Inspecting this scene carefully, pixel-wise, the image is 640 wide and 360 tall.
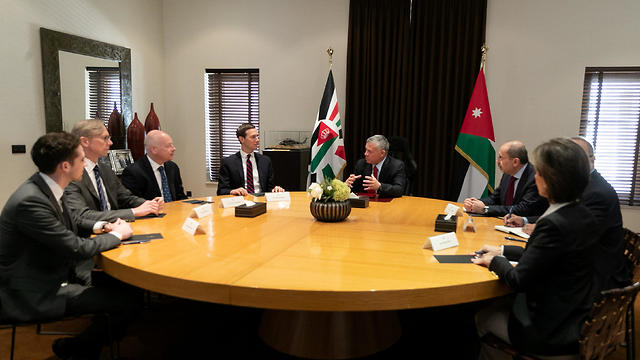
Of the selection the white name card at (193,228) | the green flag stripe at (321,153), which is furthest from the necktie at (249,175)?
the white name card at (193,228)

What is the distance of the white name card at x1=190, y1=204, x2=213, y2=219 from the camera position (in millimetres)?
2936

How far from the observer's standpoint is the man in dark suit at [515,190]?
10.3ft

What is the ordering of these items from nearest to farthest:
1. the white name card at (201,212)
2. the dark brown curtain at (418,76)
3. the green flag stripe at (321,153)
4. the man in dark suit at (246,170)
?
the white name card at (201,212) < the man in dark suit at (246,170) < the dark brown curtain at (418,76) < the green flag stripe at (321,153)

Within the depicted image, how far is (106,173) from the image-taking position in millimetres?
3082

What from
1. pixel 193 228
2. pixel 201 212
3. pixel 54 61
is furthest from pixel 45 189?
pixel 54 61

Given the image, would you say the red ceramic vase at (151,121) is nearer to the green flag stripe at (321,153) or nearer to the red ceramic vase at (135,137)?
the red ceramic vase at (135,137)

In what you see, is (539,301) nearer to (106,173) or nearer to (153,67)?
(106,173)

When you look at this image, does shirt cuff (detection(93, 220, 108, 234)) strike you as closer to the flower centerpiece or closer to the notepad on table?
the flower centerpiece

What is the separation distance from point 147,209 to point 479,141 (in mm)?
3576

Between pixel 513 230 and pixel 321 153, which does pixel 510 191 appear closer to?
pixel 513 230

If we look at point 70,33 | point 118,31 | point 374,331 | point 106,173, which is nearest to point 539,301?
A: point 374,331

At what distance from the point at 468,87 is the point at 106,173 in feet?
13.2

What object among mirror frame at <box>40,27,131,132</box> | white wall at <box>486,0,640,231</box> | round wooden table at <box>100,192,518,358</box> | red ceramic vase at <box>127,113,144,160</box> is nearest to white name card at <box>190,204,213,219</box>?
round wooden table at <box>100,192,518,358</box>

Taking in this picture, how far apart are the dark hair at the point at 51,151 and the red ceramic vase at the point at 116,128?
137 inches
